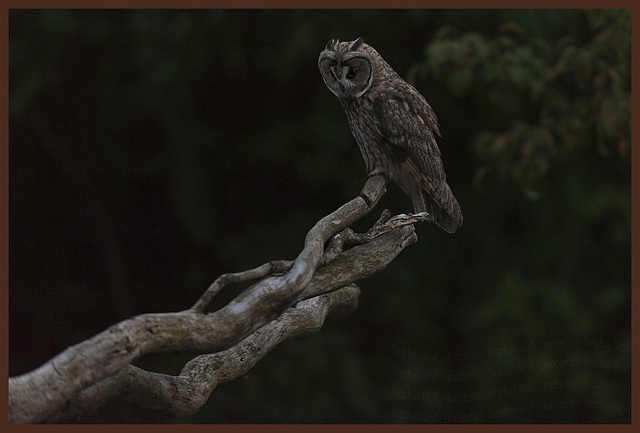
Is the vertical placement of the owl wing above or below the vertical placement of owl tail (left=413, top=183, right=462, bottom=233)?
above

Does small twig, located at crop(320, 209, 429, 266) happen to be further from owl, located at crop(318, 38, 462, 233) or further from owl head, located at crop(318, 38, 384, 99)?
owl head, located at crop(318, 38, 384, 99)

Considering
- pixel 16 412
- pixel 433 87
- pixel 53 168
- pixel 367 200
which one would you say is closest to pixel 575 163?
pixel 433 87

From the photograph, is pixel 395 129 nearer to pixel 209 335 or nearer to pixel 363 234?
pixel 363 234

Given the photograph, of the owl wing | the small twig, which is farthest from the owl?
the small twig

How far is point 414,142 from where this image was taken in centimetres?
239

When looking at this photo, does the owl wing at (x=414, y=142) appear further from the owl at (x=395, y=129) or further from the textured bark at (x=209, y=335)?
the textured bark at (x=209, y=335)

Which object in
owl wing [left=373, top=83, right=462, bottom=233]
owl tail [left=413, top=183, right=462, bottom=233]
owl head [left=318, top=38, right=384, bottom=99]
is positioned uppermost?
owl head [left=318, top=38, right=384, bottom=99]

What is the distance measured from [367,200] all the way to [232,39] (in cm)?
241

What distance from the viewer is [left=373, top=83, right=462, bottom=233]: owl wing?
7.79 feet

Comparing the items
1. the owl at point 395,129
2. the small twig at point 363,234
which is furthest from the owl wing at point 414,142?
the small twig at point 363,234

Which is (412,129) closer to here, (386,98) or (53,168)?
(386,98)

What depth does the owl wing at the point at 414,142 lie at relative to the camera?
2.38 meters

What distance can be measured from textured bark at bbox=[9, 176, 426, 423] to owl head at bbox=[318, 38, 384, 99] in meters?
0.34

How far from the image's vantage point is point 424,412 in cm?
438
